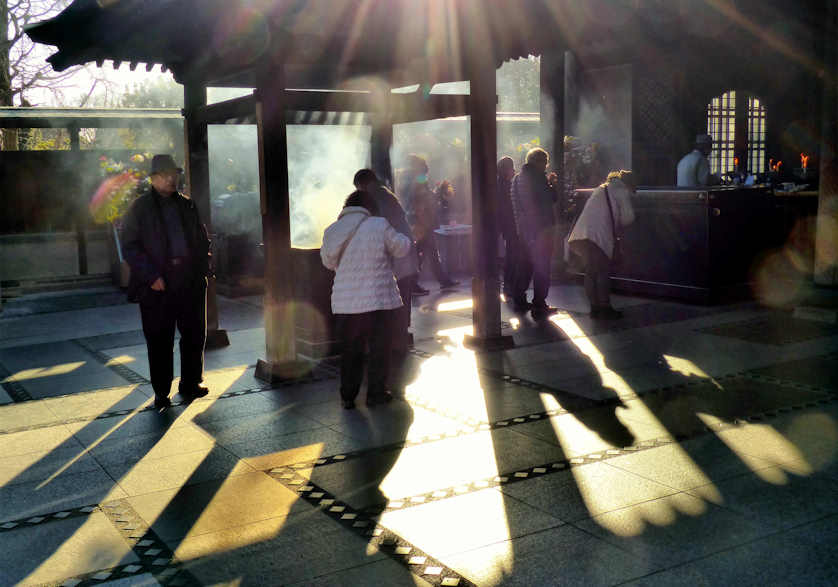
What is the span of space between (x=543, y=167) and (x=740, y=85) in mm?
9121

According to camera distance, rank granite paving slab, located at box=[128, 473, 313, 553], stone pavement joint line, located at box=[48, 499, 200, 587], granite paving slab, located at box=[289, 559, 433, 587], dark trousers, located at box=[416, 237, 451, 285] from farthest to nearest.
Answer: dark trousers, located at box=[416, 237, 451, 285], granite paving slab, located at box=[128, 473, 313, 553], stone pavement joint line, located at box=[48, 499, 200, 587], granite paving slab, located at box=[289, 559, 433, 587]

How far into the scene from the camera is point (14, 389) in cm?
714

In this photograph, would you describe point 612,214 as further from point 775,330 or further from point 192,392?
point 192,392

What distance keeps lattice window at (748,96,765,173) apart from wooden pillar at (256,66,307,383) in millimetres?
15067

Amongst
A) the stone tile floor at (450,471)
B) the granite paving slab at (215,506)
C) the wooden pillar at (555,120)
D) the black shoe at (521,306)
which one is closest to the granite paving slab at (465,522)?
the stone tile floor at (450,471)

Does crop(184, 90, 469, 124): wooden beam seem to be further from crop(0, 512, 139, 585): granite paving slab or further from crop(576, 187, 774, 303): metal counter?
crop(0, 512, 139, 585): granite paving slab

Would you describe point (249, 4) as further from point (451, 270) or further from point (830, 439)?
point (451, 270)

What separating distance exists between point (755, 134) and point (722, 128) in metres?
0.86

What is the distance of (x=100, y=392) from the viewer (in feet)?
22.9

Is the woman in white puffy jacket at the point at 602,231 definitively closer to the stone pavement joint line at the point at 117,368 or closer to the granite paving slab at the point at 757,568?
the stone pavement joint line at the point at 117,368

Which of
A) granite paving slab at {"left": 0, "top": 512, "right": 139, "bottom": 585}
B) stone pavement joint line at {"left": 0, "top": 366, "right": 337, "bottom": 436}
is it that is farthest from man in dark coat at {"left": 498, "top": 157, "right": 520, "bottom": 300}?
granite paving slab at {"left": 0, "top": 512, "right": 139, "bottom": 585}

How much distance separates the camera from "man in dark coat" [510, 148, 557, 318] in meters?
9.77

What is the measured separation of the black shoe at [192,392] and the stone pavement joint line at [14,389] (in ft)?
3.98

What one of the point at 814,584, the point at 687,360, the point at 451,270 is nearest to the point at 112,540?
the point at 814,584
